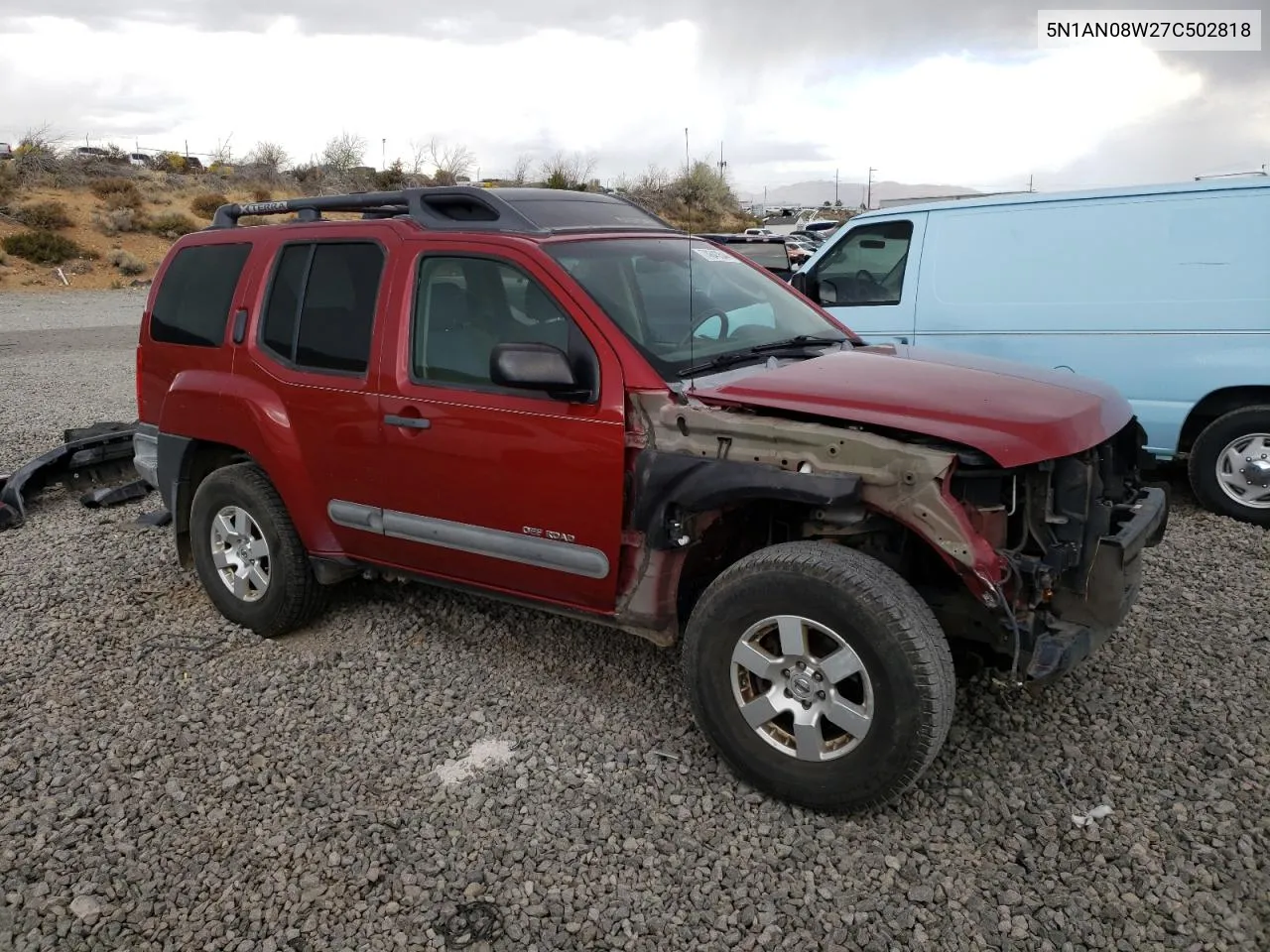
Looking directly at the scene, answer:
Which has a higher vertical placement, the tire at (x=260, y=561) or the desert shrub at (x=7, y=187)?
the desert shrub at (x=7, y=187)

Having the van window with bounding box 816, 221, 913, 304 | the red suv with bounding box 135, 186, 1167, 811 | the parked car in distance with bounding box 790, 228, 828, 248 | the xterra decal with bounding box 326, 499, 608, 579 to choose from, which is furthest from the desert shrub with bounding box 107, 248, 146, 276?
the xterra decal with bounding box 326, 499, 608, 579

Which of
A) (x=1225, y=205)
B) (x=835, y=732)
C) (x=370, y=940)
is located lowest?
(x=370, y=940)

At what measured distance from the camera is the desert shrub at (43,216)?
31.5m

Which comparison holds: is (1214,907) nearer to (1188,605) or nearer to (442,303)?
(1188,605)

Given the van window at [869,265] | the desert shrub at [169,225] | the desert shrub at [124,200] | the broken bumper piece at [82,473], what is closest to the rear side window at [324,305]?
the broken bumper piece at [82,473]

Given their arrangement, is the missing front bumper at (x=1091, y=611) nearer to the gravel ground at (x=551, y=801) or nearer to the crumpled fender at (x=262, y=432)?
the gravel ground at (x=551, y=801)

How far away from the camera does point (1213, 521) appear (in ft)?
19.4

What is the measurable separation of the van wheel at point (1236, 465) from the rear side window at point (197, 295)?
5578mm

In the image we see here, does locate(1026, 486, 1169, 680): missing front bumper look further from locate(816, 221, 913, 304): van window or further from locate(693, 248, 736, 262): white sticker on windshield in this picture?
locate(816, 221, 913, 304): van window

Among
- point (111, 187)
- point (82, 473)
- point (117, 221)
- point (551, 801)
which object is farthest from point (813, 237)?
point (111, 187)

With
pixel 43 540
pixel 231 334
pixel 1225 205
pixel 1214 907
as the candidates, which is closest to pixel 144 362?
pixel 231 334

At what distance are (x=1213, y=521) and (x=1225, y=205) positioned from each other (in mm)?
1865

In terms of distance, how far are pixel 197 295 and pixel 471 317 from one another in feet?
5.94

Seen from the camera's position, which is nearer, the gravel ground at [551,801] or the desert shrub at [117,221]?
the gravel ground at [551,801]
